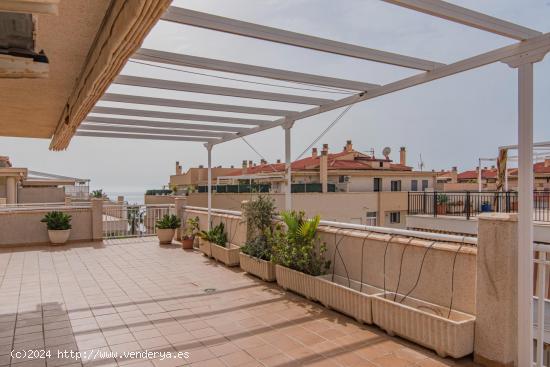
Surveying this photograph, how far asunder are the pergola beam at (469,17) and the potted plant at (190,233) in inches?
302

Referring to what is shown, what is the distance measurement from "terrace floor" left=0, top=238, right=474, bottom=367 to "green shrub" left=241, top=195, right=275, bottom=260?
1.58 feet

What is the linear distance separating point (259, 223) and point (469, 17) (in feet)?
15.2

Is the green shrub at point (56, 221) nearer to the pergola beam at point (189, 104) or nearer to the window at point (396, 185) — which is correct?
the pergola beam at point (189, 104)

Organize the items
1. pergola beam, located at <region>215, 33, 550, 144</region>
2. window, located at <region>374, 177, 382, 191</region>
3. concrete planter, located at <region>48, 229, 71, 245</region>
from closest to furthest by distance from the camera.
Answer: pergola beam, located at <region>215, 33, 550, 144</region> < concrete planter, located at <region>48, 229, 71, 245</region> < window, located at <region>374, 177, 382, 191</region>

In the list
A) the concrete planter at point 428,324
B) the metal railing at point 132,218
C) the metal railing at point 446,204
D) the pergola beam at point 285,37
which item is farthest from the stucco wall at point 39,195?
the concrete planter at point 428,324

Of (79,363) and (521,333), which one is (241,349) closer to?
(79,363)

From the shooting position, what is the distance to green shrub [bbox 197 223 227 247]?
26.4 ft

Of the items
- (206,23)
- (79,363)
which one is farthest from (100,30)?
(79,363)

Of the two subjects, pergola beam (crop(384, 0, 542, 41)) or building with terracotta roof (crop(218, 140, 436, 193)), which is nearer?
pergola beam (crop(384, 0, 542, 41))

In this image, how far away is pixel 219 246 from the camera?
769 cm

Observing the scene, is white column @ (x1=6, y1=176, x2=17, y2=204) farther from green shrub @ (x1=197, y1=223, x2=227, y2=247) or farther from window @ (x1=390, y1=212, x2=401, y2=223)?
window @ (x1=390, y1=212, x2=401, y2=223)

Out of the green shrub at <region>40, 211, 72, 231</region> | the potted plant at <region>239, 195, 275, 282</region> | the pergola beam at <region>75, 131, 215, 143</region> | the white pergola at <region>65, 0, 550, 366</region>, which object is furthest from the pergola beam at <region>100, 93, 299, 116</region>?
the green shrub at <region>40, 211, 72, 231</region>

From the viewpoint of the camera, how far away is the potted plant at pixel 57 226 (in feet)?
31.2

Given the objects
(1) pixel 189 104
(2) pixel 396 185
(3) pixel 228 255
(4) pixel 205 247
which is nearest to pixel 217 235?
(4) pixel 205 247
